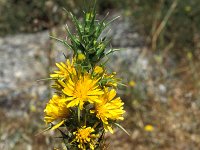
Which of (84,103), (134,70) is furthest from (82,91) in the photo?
(134,70)

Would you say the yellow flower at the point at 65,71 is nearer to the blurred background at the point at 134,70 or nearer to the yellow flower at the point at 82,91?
the yellow flower at the point at 82,91

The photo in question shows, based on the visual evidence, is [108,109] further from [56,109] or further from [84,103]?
[56,109]

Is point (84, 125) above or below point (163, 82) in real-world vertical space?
below

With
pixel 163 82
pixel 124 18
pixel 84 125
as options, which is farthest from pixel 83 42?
pixel 124 18

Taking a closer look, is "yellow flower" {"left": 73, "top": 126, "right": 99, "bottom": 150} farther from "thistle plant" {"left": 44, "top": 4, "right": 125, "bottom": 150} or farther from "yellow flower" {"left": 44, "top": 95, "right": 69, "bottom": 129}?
"yellow flower" {"left": 44, "top": 95, "right": 69, "bottom": 129}

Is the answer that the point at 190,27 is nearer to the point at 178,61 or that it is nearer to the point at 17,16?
the point at 178,61

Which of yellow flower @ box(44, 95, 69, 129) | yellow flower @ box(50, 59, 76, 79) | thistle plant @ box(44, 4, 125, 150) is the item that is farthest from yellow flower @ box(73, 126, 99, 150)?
yellow flower @ box(50, 59, 76, 79)

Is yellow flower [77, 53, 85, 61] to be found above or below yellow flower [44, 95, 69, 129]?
above

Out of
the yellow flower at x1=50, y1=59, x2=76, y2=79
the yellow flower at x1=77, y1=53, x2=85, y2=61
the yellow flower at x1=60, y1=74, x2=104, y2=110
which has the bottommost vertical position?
the yellow flower at x1=60, y1=74, x2=104, y2=110
